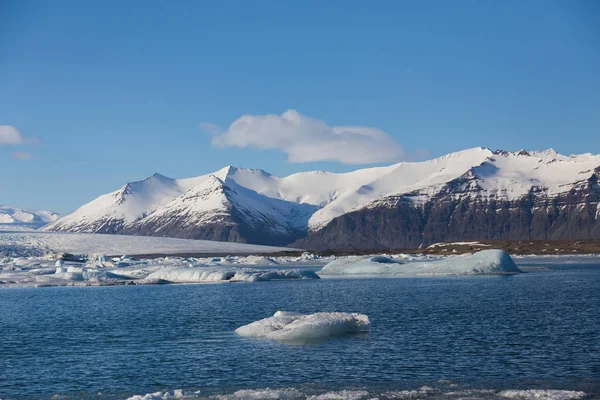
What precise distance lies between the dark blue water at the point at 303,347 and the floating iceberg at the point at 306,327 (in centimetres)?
84

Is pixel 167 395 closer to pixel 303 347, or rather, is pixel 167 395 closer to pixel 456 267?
pixel 303 347

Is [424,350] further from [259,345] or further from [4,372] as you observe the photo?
[4,372]

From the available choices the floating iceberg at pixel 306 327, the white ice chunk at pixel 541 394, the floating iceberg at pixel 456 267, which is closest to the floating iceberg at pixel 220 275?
the floating iceberg at pixel 456 267

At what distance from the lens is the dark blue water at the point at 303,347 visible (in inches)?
997

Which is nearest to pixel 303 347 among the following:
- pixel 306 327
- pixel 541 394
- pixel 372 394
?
pixel 306 327

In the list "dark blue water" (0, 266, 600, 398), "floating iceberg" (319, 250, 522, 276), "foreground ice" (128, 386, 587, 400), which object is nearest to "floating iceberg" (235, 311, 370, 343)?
"dark blue water" (0, 266, 600, 398)

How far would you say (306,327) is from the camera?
33.0 metres

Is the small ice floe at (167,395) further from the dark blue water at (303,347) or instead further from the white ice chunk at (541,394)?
the white ice chunk at (541,394)

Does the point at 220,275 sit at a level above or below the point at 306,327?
above

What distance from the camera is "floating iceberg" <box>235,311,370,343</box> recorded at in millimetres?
33219

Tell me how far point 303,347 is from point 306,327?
Result: 1289mm

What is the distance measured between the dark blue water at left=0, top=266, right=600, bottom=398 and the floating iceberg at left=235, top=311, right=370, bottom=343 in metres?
0.84

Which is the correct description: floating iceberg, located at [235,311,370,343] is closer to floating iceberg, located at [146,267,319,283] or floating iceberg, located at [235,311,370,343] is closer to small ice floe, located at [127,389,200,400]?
small ice floe, located at [127,389,200,400]

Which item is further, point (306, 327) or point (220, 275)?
point (220, 275)
